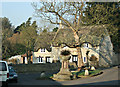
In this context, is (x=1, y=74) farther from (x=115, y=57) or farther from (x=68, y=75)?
(x=115, y=57)

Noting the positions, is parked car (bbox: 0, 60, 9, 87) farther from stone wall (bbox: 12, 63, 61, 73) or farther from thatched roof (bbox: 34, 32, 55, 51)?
thatched roof (bbox: 34, 32, 55, 51)

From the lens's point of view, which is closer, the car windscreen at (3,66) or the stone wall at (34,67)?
the car windscreen at (3,66)

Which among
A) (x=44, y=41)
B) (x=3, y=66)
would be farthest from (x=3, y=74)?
(x=44, y=41)

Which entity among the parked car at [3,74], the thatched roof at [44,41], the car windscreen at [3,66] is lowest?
the parked car at [3,74]

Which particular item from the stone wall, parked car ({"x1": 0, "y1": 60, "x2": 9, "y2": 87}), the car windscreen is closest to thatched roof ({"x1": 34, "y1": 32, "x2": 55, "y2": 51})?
the stone wall

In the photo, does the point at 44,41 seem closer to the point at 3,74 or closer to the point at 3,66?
the point at 3,66

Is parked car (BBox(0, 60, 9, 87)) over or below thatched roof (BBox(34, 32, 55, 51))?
below

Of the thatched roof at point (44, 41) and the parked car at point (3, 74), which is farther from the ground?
the thatched roof at point (44, 41)

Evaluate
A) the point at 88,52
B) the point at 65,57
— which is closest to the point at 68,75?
the point at 65,57

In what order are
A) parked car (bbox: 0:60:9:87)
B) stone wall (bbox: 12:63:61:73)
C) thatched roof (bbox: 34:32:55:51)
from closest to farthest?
1. parked car (bbox: 0:60:9:87)
2. stone wall (bbox: 12:63:61:73)
3. thatched roof (bbox: 34:32:55:51)

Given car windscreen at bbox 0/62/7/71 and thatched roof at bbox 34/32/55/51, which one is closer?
car windscreen at bbox 0/62/7/71

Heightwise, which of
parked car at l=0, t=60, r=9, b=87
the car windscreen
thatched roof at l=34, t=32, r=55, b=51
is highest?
thatched roof at l=34, t=32, r=55, b=51

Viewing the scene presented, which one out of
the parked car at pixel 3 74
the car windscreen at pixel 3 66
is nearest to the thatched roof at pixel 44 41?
the car windscreen at pixel 3 66

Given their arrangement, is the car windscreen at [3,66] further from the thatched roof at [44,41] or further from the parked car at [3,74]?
the thatched roof at [44,41]
